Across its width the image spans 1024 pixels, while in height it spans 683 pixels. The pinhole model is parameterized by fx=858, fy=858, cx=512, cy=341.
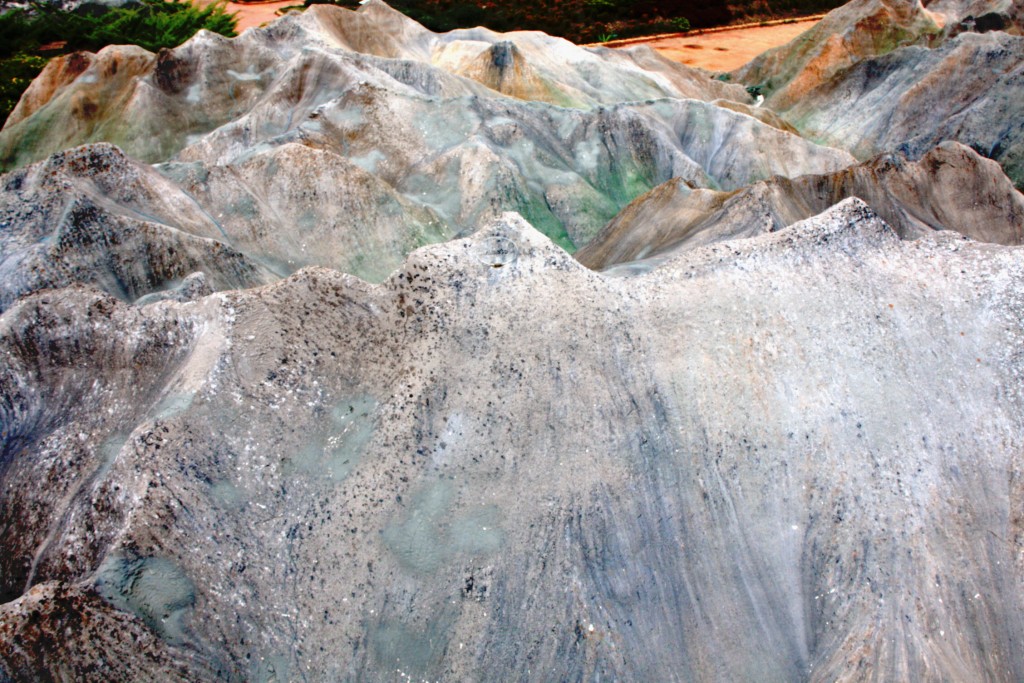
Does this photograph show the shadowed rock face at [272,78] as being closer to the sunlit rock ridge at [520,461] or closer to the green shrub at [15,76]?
the green shrub at [15,76]

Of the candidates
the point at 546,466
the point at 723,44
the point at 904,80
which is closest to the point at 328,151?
the point at 546,466

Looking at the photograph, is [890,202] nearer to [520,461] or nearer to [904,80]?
[520,461]

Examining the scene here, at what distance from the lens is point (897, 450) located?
329 centimetres

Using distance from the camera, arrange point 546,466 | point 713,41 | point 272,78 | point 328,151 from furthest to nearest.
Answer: point 713,41 < point 272,78 < point 328,151 < point 546,466

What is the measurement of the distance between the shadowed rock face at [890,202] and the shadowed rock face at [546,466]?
5.12 feet

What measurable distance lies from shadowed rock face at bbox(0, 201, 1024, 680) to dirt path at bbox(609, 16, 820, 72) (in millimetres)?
14204

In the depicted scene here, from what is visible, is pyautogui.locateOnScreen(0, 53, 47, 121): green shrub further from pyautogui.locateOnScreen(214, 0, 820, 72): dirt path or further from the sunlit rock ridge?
the sunlit rock ridge

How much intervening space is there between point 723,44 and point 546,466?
56.8 ft

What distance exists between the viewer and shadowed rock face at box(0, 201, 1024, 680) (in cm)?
298

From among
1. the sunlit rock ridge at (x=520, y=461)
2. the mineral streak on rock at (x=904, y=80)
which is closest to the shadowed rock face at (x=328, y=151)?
the sunlit rock ridge at (x=520, y=461)

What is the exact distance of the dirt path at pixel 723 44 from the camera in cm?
1730

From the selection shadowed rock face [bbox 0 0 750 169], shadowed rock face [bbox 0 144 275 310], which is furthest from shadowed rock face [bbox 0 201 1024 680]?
shadowed rock face [bbox 0 0 750 169]

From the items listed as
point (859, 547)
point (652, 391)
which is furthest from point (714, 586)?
point (652, 391)

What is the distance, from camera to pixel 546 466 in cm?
335
